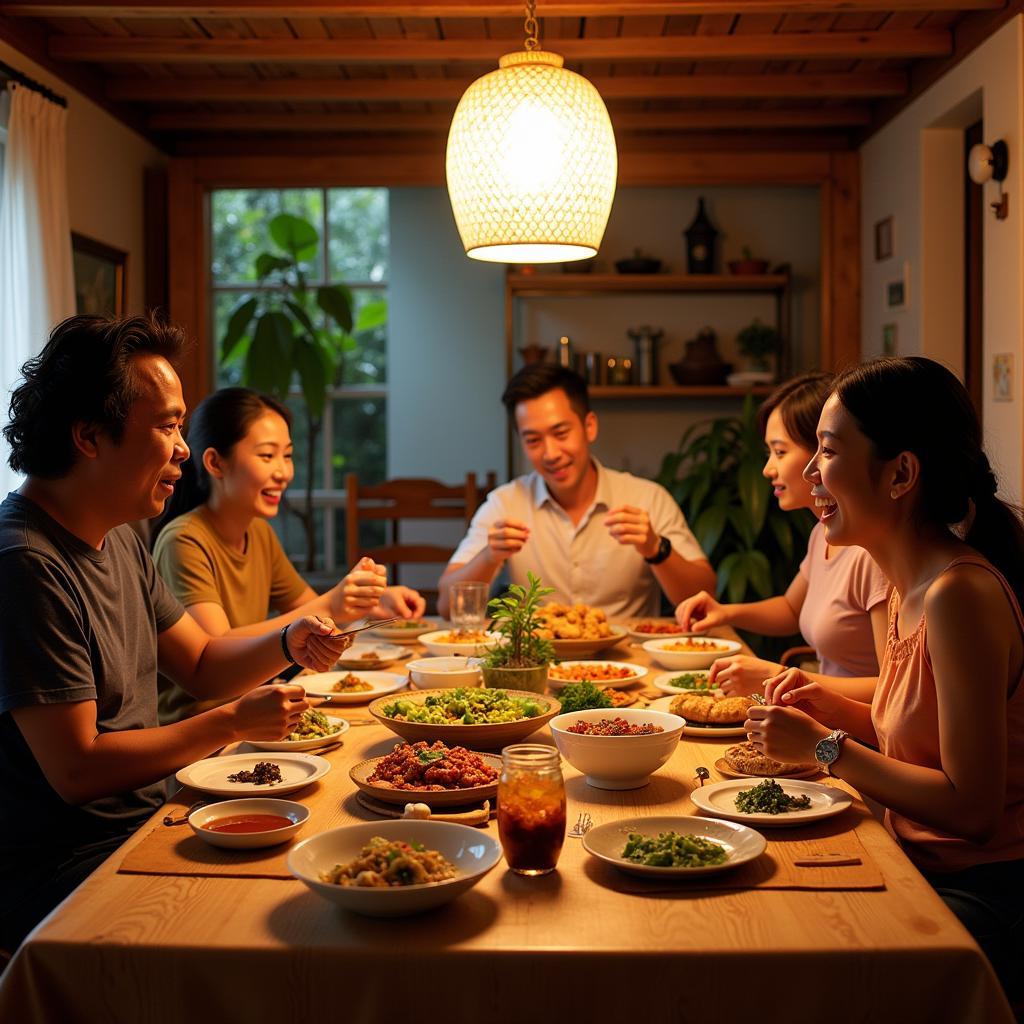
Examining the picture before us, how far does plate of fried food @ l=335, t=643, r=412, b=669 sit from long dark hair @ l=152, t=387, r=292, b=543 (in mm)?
558

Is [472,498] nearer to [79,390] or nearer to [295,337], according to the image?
[295,337]

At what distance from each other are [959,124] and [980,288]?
25.1 inches

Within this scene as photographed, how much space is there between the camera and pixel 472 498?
4.46 m

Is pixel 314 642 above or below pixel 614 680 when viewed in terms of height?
above

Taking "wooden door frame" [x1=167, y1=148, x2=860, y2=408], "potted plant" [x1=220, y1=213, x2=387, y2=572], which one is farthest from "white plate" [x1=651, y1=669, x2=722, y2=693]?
"potted plant" [x1=220, y1=213, x2=387, y2=572]

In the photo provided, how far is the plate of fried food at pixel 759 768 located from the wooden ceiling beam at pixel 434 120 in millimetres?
4006

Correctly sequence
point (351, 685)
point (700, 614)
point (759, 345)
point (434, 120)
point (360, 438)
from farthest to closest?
point (360, 438) < point (759, 345) < point (434, 120) < point (700, 614) < point (351, 685)

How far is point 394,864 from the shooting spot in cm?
120

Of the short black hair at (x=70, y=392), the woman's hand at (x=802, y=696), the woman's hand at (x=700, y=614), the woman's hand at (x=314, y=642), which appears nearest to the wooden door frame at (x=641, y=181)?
the woman's hand at (x=700, y=614)

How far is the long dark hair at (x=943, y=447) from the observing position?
5.38ft

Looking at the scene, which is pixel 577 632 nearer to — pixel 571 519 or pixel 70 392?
pixel 571 519

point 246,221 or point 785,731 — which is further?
point 246,221

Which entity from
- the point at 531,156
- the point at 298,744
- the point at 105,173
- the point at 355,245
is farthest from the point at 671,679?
the point at 355,245

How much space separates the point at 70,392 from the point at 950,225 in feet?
12.4
